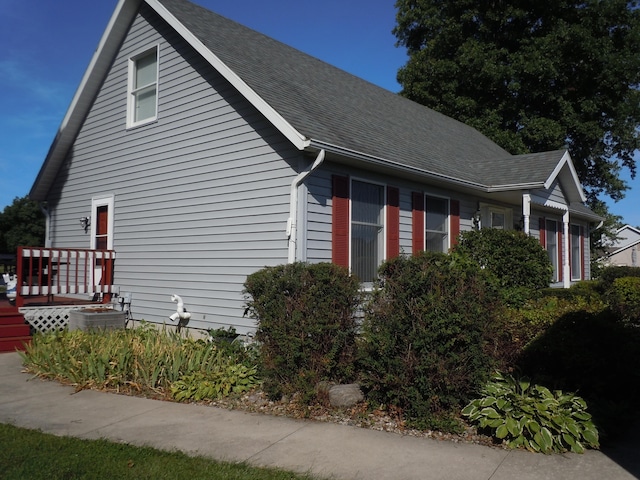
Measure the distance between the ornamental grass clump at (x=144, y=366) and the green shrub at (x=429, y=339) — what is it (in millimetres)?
2113

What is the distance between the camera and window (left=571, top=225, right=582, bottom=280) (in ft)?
60.3

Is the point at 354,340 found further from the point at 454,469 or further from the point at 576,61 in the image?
the point at 576,61

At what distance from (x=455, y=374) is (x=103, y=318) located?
693 cm

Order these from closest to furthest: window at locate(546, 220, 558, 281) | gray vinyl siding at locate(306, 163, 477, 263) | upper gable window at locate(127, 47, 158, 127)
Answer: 1. gray vinyl siding at locate(306, 163, 477, 263)
2. upper gable window at locate(127, 47, 158, 127)
3. window at locate(546, 220, 558, 281)

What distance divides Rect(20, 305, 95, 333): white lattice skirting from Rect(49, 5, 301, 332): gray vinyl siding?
1.22 metres

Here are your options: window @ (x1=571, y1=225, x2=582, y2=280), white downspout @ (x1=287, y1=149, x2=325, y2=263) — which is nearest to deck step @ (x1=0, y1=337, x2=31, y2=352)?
white downspout @ (x1=287, y1=149, x2=325, y2=263)

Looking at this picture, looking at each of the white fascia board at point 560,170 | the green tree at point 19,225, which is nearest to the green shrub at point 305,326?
the white fascia board at point 560,170

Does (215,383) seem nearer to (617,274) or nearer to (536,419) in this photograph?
(536,419)

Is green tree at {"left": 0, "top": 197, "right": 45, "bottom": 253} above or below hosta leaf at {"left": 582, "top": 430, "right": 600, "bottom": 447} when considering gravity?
above

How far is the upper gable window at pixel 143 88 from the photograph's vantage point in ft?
36.3

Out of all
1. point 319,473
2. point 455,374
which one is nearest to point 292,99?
point 455,374

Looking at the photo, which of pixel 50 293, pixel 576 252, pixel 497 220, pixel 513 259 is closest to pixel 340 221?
pixel 513 259

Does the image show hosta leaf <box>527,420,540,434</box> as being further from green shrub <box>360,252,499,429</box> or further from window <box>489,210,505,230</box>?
window <box>489,210,505,230</box>

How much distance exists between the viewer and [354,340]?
252 inches
